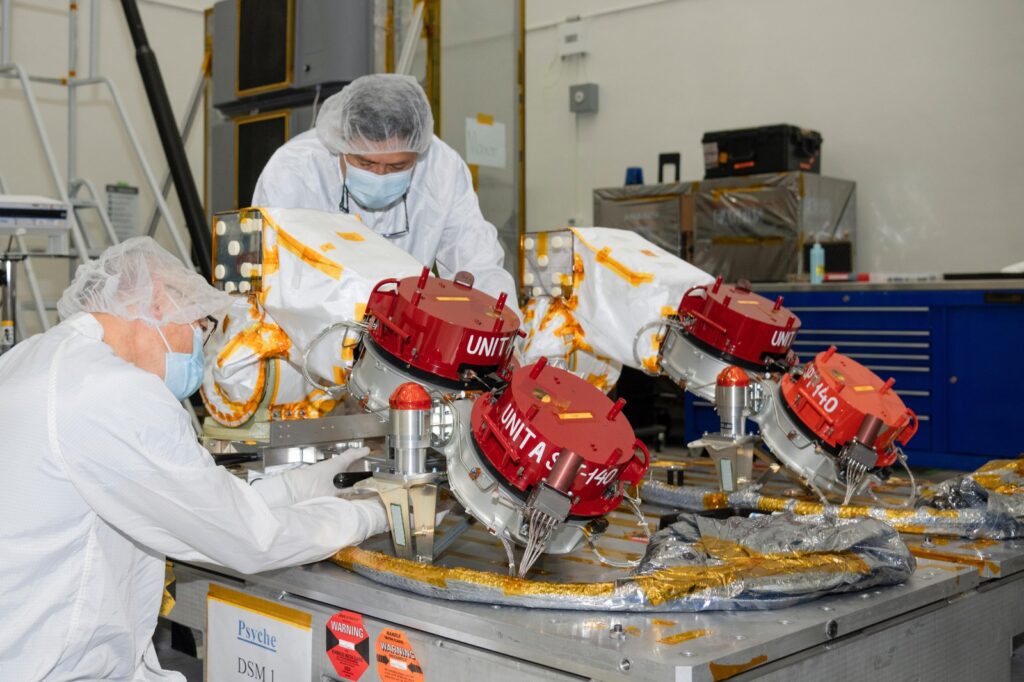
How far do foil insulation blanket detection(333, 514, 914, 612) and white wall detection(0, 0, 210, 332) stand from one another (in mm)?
4901

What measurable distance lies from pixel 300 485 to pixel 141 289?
53 cm

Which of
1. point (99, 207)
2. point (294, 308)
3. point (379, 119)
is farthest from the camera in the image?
point (99, 207)

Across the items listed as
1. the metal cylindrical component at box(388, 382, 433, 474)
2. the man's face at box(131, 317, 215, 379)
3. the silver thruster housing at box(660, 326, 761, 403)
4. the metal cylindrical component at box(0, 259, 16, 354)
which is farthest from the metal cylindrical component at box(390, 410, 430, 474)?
the metal cylindrical component at box(0, 259, 16, 354)

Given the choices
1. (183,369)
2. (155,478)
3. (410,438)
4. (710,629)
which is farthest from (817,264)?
(155,478)

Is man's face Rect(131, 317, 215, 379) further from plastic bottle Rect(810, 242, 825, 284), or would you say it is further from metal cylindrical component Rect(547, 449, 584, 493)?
plastic bottle Rect(810, 242, 825, 284)

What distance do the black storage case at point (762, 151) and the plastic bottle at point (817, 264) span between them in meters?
0.50

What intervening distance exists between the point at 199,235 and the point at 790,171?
275cm

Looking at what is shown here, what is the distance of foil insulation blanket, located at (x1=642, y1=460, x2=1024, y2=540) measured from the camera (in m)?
1.99

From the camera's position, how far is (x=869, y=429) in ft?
6.99

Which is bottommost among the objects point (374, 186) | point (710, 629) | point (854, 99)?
point (710, 629)

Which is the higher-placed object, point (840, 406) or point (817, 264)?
point (817, 264)

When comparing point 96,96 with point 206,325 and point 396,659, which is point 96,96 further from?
point 396,659

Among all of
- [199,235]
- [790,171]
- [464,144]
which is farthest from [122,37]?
[790,171]

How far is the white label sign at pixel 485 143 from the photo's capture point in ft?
14.7
